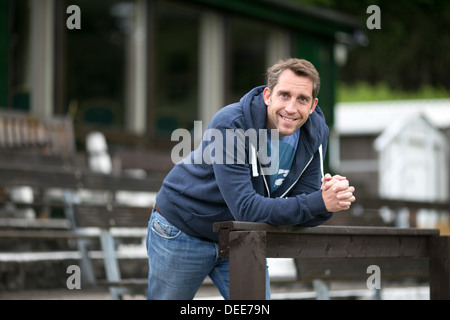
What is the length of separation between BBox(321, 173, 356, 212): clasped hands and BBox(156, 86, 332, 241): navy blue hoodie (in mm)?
28

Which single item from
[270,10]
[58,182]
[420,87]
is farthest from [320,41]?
[420,87]

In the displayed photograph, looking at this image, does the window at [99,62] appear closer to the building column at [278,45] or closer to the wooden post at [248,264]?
the building column at [278,45]

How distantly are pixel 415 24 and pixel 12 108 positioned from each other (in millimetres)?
9625

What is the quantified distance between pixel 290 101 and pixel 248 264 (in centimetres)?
71

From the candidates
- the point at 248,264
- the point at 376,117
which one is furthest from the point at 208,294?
the point at 376,117

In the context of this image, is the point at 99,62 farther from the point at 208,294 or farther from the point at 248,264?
the point at 248,264

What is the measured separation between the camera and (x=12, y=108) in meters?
9.94

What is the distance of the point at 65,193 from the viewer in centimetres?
737

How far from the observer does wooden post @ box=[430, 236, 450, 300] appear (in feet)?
12.8

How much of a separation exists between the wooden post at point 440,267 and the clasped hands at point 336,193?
2.73 feet

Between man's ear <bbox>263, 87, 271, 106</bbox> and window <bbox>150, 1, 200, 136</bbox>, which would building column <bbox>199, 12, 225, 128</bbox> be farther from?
man's ear <bbox>263, 87, 271, 106</bbox>

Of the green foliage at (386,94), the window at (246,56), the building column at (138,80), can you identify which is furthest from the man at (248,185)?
the green foliage at (386,94)

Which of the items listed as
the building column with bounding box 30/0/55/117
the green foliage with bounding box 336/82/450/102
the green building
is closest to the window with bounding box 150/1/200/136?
the green building

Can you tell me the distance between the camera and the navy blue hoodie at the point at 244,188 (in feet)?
10.9
